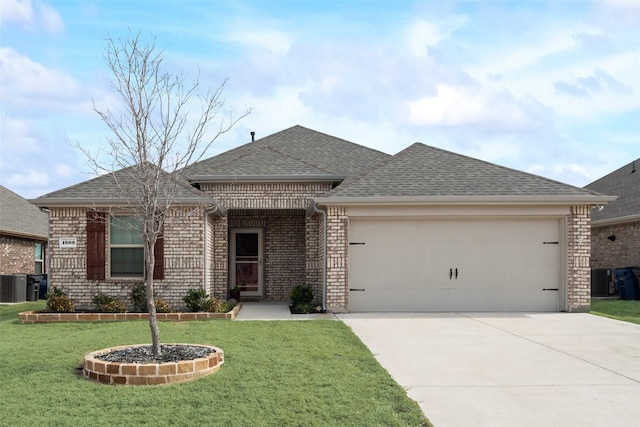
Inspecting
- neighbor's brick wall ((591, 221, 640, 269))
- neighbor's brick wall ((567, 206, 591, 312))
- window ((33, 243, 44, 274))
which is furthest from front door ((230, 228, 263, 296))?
neighbor's brick wall ((591, 221, 640, 269))

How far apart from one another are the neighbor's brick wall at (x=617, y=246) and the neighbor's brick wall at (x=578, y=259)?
7.23 meters

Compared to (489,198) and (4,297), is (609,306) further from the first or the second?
(4,297)

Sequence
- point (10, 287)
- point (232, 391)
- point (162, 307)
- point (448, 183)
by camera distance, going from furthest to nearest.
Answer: point (10, 287) → point (448, 183) → point (162, 307) → point (232, 391)

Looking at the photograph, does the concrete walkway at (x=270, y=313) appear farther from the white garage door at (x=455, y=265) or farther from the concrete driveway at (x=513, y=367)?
the white garage door at (x=455, y=265)

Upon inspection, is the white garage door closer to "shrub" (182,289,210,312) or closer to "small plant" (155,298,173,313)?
"shrub" (182,289,210,312)

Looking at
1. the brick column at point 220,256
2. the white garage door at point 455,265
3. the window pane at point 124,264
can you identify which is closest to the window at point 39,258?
the brick column at point 220,256

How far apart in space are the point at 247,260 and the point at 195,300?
463 centimetres

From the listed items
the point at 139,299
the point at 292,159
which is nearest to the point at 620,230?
the point at 292,159

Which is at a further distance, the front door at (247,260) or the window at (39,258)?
the window at (39,258)

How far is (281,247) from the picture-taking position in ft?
57.6

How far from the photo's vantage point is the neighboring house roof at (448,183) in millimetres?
13875

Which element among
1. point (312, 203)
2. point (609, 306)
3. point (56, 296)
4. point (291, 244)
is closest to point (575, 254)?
point (609, 306)

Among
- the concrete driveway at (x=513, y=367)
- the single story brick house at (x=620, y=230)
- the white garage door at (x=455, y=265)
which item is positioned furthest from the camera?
the single story brick house at (x=620, y=230)

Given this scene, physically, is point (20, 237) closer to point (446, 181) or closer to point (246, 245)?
point (246, 245)
